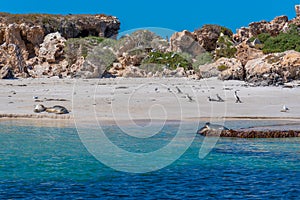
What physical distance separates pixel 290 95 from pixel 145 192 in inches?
661

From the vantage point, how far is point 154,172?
9180 millimetres

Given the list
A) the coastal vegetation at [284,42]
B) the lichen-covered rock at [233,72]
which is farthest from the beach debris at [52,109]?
the coastal vegetation at [284,42]

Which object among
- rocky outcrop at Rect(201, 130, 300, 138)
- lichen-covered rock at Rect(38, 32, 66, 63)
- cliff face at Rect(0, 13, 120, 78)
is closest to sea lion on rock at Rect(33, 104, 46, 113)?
rocky outcrop at Rect(201, 130, 300, 138)

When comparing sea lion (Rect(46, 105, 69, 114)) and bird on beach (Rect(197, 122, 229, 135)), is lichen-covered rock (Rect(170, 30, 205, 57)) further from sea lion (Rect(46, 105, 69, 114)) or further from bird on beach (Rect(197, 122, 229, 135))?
bird on beach (Rect(197, 122, 229, 135))

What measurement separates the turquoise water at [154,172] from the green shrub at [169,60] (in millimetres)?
32540

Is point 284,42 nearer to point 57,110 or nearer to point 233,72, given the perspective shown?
point 233,72

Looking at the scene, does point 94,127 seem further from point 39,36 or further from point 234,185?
point 39,36

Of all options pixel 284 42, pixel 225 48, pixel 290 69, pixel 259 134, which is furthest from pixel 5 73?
pixel 259 134

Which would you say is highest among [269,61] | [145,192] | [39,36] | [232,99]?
[39,36]

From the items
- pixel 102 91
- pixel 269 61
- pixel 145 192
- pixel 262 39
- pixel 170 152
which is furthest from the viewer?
pixel 262 39

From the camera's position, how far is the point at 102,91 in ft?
84.7

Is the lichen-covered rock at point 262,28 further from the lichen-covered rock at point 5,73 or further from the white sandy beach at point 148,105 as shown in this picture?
the white sandy beach at point 148,105

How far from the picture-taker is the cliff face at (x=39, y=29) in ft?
167

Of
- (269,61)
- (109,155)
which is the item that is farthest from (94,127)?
(269,61)
